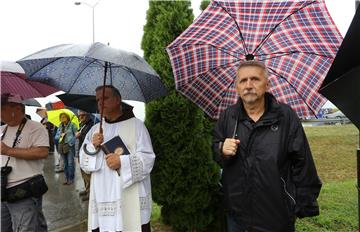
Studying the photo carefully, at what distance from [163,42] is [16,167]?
2089mm

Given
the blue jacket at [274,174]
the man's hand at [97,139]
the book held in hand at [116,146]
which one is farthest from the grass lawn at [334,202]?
the blue jacket at [274,174]

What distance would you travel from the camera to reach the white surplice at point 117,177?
116 inches

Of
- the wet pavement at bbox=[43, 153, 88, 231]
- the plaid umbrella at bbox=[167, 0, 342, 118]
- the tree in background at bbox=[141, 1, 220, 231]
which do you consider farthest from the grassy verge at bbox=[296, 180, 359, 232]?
the wet pavement at bbox=[43, 153, 88, 231]

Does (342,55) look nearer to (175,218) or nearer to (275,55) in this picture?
(275,55)

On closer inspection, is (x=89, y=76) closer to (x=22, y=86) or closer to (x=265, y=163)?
(x=22, y=86)

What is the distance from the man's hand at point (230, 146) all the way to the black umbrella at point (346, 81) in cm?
65

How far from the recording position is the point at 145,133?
3.17 metres

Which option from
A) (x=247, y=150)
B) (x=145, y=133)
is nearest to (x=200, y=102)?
(x=145, y=133)

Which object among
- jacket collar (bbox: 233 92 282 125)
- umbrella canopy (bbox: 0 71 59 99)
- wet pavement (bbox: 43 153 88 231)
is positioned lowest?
wet pavement (bbox: 43 153 88 231)

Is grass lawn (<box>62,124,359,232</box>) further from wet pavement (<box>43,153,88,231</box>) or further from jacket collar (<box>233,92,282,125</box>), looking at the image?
jacket collar (<box>233,92,282,125</box>)

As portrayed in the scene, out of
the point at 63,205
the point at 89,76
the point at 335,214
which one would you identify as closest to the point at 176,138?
the point at 89,76

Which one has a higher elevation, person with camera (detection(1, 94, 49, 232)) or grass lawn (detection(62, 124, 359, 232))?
person with camera (detection(1, 94, 49, 232))

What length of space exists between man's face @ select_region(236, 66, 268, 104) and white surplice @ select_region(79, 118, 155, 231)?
3.42 ft

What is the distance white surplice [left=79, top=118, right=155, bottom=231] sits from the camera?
2941 millimetres
